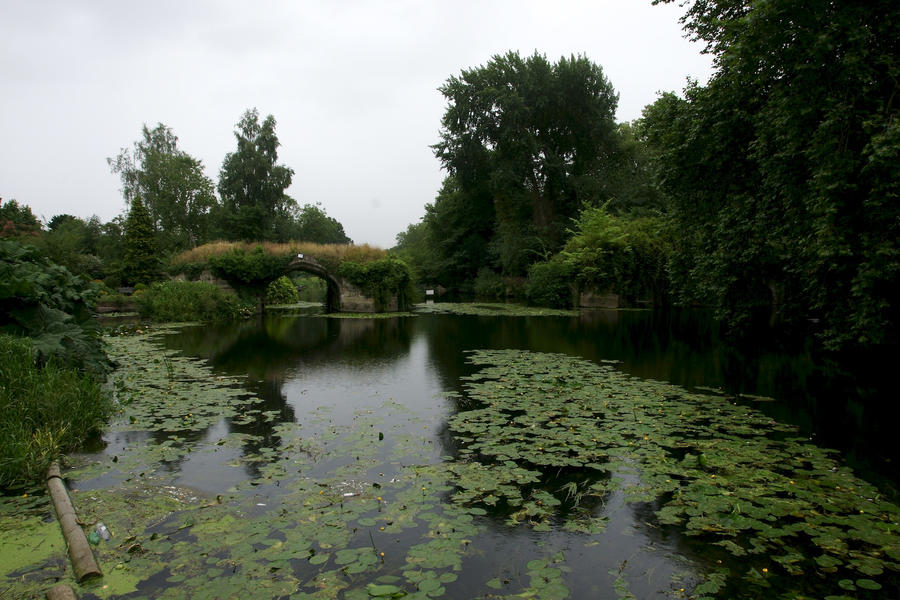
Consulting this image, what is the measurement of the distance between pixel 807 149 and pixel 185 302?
20893mm

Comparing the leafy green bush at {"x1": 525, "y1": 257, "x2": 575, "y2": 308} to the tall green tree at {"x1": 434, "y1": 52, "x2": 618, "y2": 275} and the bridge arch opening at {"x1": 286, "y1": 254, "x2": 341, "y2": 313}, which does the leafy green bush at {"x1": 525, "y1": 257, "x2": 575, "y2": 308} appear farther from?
the bridge arch opening at {"x1": 286, "y1": 254, "x2": 341, "y2": 313}

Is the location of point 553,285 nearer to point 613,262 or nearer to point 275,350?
point 613,262

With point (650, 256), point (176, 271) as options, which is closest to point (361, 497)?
point (176, 271)

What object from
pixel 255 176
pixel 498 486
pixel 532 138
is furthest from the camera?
pixel 255 176

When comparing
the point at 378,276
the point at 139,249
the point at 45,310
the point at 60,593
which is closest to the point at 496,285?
the point at 378,276

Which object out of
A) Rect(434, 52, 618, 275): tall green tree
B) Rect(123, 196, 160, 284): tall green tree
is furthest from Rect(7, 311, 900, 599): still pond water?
Rect(434, 52, 618, 275): tall green tree

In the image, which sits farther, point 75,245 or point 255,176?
point 255,176

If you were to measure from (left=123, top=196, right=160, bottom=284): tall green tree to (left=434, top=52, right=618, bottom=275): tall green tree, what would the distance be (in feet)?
65.7

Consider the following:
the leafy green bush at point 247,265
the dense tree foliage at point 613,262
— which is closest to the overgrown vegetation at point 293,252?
the leafy green bush at point 247,265

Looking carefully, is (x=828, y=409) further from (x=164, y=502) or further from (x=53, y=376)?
(x=53, y=376)

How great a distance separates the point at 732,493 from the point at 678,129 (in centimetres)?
1239

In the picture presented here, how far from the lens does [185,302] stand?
2123cm

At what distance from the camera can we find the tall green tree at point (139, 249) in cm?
3198

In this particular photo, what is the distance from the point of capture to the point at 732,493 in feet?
13.7
